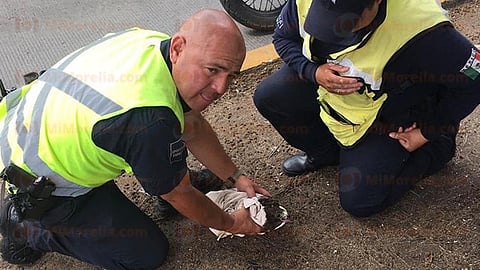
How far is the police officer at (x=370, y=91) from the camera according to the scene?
1666 millimetres

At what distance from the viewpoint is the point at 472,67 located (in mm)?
1698

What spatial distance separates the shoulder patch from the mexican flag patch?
85 centimetres

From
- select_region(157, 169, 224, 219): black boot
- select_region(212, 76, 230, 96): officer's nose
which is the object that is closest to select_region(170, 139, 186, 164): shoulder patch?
select_region(212, 76, 230, 96): officer's nose

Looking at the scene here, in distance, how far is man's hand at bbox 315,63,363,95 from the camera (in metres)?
1.79

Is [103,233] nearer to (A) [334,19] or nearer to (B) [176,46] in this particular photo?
(B) [176,46]

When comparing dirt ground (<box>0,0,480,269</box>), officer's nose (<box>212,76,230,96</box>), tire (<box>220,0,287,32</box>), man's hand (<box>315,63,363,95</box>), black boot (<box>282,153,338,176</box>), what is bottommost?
dirt ground (<box>0,0,480,269</box>)

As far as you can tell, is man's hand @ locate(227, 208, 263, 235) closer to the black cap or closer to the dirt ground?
the dirt ground

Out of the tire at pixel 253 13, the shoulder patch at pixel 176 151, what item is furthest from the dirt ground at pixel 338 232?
the tire at pixel 253 13

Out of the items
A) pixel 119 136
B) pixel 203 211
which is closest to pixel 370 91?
pixel 203 211

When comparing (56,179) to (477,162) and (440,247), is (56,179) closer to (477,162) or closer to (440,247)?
(440,247)

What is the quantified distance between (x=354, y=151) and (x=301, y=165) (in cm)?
27

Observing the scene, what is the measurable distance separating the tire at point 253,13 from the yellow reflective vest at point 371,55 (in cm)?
126

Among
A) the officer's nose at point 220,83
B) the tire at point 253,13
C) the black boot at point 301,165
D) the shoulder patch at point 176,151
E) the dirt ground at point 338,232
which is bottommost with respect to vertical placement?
the dirt ground at point 338,232

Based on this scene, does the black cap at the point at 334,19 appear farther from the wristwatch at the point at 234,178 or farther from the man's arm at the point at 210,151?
the wristwatch at the point at 234,178
